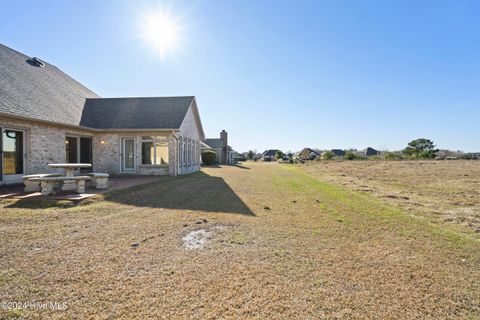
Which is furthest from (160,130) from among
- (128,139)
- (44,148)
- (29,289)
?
(29,289)

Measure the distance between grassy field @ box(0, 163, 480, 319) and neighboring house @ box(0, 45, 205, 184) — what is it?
5075mm

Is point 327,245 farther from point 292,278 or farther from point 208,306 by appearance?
point 208,306

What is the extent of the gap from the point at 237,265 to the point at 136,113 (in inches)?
575

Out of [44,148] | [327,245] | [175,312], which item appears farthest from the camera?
[44,148]

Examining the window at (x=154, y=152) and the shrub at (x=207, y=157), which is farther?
the shrub at (x=207, y=157)

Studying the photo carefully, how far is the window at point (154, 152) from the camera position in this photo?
46.4ft

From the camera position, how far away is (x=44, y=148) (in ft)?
34.1

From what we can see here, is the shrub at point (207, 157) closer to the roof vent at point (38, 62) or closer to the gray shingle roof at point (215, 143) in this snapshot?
the gray shingle roof at point (215, 143)

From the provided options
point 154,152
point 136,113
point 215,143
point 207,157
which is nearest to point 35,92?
point 136,113

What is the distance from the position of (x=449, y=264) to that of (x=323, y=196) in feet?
17.3

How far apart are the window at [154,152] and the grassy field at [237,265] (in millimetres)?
8307

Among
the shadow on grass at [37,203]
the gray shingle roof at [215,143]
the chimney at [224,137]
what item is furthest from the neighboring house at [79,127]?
the chimney at [224,137]

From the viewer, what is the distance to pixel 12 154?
9.27m

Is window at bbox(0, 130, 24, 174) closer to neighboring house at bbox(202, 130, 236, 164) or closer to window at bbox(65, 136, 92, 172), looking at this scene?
window at bbox(65, 136, 92, 172)
